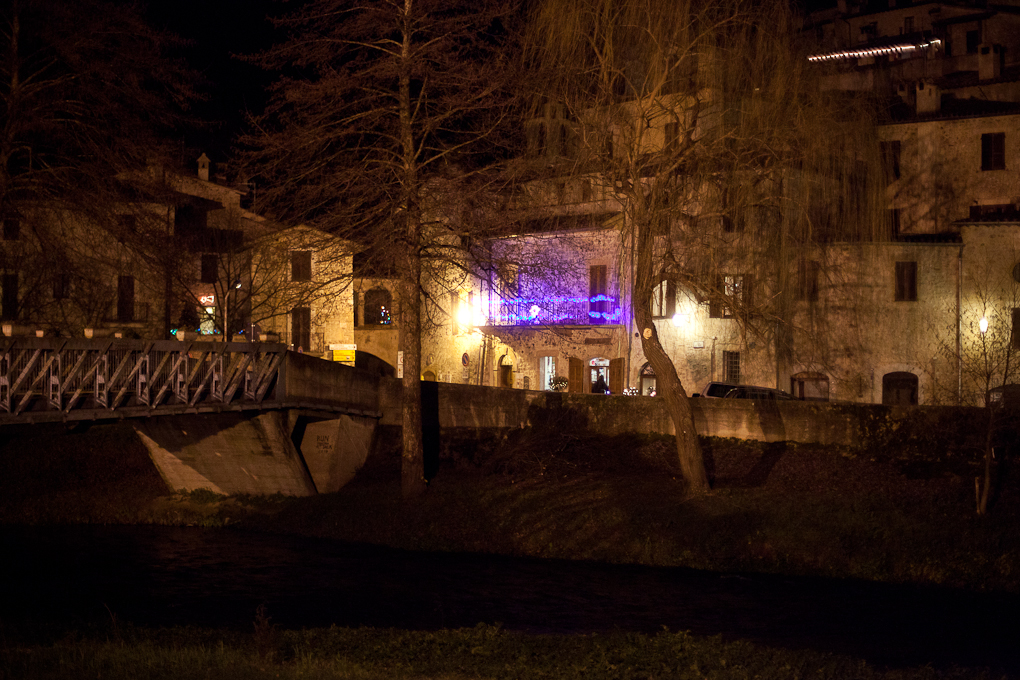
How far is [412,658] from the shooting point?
11.9m

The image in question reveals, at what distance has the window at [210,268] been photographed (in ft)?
162

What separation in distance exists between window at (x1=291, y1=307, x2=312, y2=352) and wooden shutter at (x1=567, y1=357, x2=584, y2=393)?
16688 millimetres

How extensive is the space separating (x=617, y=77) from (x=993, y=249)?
69.6 feet

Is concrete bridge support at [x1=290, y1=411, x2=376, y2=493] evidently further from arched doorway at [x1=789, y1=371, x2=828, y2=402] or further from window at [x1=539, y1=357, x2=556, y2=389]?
arched doorway at [x1=789, y1=371, x2=828, y2=402]

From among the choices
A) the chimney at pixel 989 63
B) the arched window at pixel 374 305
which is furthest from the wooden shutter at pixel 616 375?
the chimney at pixel 989 63

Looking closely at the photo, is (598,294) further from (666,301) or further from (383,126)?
(383,126)

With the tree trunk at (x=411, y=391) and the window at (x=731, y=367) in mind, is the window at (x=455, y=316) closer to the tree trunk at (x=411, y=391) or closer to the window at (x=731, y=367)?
the window at (x=731, y=367)

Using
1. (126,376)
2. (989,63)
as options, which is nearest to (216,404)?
(126,376)

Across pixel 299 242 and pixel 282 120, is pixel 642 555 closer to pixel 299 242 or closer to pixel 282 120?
pixel 299 242

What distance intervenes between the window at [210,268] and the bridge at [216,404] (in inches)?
863

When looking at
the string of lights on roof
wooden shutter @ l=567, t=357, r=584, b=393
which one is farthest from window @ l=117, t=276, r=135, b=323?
the string of lights on roof

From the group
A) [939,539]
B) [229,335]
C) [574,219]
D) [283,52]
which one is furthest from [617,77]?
[229,335]

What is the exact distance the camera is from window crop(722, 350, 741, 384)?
130ft

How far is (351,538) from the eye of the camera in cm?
2434
